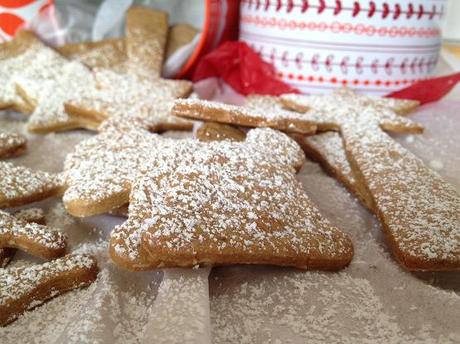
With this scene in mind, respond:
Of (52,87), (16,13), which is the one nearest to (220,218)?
(52,87)

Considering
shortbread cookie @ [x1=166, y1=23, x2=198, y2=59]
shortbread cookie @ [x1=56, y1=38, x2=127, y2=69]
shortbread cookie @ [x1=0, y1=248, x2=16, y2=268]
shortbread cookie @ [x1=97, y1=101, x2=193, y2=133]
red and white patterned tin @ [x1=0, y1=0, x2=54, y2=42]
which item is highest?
red and white patterned tin @ [x1=0, y1=0, x2=54, y2=42]

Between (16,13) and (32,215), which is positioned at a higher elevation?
(16,13)

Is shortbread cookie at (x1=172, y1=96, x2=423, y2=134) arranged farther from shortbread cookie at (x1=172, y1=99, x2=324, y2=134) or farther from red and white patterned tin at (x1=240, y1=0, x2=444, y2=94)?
red and white patterned tin at (x1=240, y1=0, x2=444, y2=94)

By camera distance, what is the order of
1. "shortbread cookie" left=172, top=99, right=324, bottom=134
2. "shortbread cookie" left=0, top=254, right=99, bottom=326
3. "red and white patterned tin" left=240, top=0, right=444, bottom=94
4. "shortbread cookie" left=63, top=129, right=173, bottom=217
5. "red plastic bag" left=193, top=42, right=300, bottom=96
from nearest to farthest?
"shortbread cookie" left=0, top=254, right=99, bottom=326 < "shortbread cookie" left=63, top=129, right=173, bottom=217 < "shortbread cookie" left=172, top=99, right=324, bottom=134 < "red and white patterned tin" left=240, top=0, right=444, bottom=94 < "red plastic bag" left=193, top=42, right=300, bottom=96

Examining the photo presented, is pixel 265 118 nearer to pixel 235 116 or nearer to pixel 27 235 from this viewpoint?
pixel 235 116

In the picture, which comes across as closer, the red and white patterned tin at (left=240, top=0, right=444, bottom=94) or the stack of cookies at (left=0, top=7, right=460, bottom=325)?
the stack of cookies at (left=0, top=7, right=460, bottom=325)

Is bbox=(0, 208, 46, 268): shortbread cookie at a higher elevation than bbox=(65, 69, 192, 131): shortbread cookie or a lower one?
lower

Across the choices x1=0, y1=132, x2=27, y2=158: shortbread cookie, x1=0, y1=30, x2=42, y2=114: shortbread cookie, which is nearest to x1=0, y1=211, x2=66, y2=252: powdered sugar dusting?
x1=0, y1=132, x2=27, y2=158: shortbread cookie
